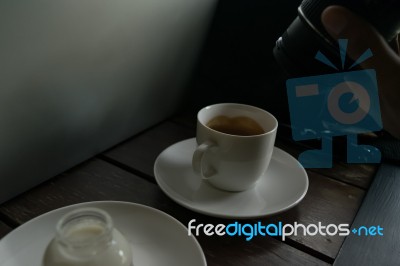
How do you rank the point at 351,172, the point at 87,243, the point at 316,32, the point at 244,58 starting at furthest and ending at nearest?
the point at 244,58 < the point at 351,172 < the point at 316,32 < the point at 87,243

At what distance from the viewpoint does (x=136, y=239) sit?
325 mm

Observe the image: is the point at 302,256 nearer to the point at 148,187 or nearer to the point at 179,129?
the point at 148,187

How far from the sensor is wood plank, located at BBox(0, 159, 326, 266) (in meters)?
0.35

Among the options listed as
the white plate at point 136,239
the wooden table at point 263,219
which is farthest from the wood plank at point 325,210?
the white plate at point 136,239

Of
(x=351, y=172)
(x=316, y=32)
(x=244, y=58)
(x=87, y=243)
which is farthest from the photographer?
(x=244, y=58)

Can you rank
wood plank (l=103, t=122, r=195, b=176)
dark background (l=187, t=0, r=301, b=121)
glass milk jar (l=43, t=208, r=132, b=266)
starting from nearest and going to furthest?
glass milk jar (l=43, t=208, r=132, b=266) < wood plank (l=103, t=122, r=195, b=176) < dark background (l=187, t=0, r=301, b=121)

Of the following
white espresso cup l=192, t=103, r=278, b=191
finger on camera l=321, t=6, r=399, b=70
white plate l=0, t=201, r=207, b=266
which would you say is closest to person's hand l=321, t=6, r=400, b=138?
finger on camera l=321, t=6, r=399, b=70

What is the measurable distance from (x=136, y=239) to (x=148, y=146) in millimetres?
223

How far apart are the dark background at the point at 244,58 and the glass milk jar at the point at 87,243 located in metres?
0.42

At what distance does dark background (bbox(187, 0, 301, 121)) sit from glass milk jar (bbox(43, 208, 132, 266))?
0.42 metres

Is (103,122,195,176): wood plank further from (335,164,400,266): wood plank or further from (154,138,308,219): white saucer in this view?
(335,164,400,266): wood plank

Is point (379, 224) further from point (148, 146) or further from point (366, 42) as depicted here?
point (148, 146)

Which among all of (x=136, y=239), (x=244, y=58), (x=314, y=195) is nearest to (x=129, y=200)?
(x=136, y=239)

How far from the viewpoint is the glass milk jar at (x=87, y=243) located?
251 millimetres
